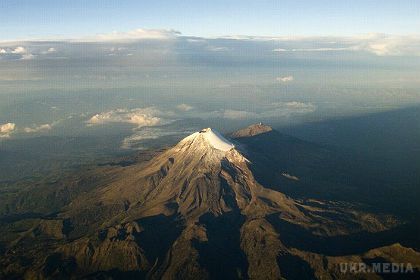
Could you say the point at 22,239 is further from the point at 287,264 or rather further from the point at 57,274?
the point at 287,264

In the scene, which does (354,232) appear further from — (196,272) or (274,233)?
(196,272)

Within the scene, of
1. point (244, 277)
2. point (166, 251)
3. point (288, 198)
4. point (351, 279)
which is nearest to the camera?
point (351, 279)

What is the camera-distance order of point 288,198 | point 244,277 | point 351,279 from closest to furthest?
1. point 351,279
2. point 244,277
3. point 288,198

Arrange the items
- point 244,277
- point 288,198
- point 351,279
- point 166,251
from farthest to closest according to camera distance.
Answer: point 288,198, point 166,251, point 244,277, point 351,279

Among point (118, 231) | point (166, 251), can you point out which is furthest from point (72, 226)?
point (166, 251)

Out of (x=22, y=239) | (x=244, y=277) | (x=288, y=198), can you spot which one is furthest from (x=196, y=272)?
(x=22, y=239)

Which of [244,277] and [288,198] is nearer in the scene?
[244,277]

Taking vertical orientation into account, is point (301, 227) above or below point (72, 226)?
above

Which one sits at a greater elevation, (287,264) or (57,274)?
(287,264)

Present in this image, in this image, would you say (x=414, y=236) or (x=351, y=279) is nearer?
(x=351, y=279)
